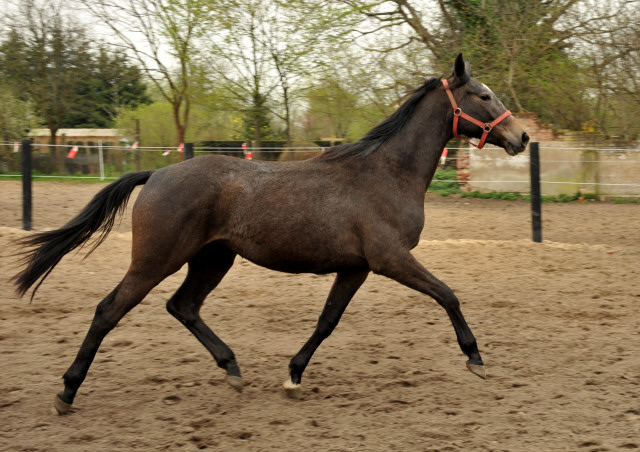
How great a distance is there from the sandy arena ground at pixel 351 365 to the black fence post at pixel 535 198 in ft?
3.53

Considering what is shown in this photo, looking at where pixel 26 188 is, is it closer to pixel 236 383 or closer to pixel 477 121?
pixel 236 383

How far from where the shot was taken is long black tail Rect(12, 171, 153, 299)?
377cm

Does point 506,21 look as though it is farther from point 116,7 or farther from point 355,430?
point 355,430

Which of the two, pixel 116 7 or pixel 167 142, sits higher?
pixel 116 7

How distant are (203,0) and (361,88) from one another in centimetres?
509

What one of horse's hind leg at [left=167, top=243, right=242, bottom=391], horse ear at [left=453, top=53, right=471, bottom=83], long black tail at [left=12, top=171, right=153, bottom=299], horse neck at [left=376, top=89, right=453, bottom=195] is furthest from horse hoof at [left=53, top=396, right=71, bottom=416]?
horse ear at [left=453, top=53, right=471, bottom=83]

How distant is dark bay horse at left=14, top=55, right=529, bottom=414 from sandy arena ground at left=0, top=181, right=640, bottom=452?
28cm

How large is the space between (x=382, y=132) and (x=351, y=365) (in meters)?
1.63

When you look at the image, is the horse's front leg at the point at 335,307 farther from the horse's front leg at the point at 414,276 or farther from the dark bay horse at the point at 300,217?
the horse's front leg at the point at 414,276

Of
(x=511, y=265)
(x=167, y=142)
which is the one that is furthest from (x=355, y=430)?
(x=167, y=142)

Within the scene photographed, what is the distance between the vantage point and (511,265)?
7.32 meters

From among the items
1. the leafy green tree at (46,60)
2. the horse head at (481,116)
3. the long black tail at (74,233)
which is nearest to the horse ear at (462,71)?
the horse head at (481,116)

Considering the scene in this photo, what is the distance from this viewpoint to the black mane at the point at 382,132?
3918 mm

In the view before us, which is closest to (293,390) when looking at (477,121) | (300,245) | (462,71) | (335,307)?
(335,307)
